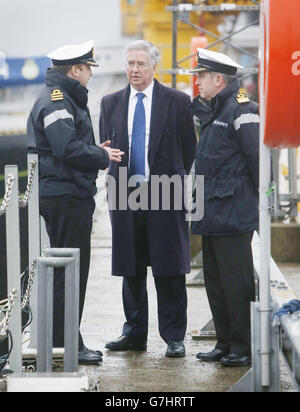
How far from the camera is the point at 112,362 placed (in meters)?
6.00

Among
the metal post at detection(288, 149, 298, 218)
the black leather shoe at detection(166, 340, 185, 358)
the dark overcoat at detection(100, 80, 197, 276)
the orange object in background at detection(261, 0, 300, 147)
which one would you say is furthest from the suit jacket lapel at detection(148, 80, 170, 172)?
the metal post at detection(288, 149, 298, 218)

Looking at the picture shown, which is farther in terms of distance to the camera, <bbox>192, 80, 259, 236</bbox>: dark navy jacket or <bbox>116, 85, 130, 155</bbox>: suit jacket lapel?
<bbox>116, 85, 130, 155</bbox>: suit jacket lapel

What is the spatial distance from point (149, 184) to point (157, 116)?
1.50 feet

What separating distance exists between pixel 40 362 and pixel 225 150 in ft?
5.60

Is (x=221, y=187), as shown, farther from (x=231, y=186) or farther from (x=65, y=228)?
(x=65, y=228)

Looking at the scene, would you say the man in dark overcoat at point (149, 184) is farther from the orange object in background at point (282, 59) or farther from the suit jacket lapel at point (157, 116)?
the orange object in background at point (282, 59)

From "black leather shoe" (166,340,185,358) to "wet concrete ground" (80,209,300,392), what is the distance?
0.05 m

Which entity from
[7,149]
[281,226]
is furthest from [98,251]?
[7,149]

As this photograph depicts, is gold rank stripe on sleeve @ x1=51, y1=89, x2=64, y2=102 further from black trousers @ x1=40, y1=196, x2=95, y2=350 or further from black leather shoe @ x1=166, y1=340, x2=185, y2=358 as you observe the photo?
black leather shoe @ x1=166, y1=340, x2=185, y2=358

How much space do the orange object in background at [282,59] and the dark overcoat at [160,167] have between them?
5.75 feet

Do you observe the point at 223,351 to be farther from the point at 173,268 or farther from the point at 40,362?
the point at 40,362

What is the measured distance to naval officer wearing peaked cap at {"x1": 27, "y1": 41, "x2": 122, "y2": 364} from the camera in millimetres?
5750
